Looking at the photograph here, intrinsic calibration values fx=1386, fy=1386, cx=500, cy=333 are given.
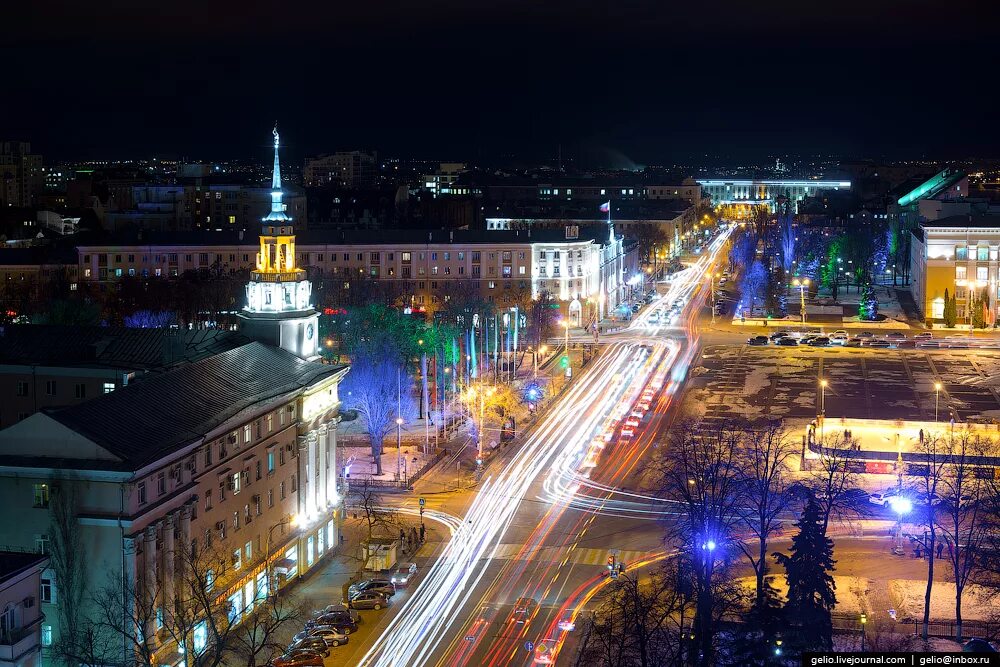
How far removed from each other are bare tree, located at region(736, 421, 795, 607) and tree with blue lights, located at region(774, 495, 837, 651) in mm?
845

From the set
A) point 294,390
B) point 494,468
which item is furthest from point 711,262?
point 294,390

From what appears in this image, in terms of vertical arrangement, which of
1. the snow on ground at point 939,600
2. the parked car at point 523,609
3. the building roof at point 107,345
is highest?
the building roof at point 107,345

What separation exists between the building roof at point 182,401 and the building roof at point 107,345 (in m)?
3.04

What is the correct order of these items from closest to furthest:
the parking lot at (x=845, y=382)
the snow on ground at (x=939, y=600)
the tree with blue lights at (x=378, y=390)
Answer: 1. the snow on ground at (x=939, y=600)
2. the tree with blue lights at (x=378, y=390)
3. the parking lot at (x=845, y=382)

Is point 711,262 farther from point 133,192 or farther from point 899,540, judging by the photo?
point 899,540

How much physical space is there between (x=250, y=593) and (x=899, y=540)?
18342mm

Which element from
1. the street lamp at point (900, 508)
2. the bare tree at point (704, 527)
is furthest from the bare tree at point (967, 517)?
the bare tree at point (704, 527)

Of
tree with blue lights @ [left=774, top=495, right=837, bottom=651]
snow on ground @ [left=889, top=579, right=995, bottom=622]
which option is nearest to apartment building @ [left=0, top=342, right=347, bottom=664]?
tree with blue lights @ [left=774, top=495, right=837, bottom=651]

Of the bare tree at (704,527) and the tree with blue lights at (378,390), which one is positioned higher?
the tree with blue lights at (378,390)

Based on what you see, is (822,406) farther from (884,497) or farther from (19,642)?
(19,642)

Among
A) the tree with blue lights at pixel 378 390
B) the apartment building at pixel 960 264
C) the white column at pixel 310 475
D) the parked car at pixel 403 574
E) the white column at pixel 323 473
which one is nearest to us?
the parked car at pixel 403 574

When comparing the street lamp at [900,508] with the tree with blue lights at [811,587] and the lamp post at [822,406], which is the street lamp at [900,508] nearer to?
the tree with blue lights at [811,587]

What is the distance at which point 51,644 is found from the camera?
95.7 ft

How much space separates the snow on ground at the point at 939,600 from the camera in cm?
3403
